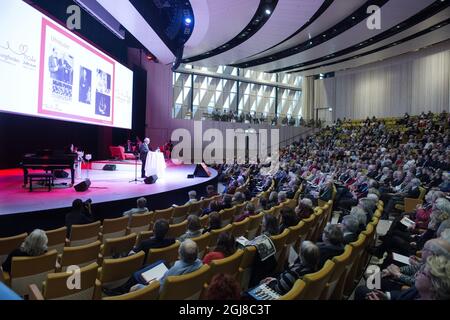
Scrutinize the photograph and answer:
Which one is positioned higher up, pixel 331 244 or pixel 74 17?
pixel 74 17

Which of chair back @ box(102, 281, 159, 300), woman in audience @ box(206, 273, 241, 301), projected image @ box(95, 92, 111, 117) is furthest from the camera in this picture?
projected image @ box(95, 92, 111, 117)

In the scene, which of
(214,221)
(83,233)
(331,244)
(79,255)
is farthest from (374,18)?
(79,255)

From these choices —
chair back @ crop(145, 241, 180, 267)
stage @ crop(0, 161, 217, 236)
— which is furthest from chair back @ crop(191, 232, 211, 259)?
stage @ crop(0, 161, 217, 236)

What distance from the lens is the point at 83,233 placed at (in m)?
4.17

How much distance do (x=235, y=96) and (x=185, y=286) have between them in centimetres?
2421

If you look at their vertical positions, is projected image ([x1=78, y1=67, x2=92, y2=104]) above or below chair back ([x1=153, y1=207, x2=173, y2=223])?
above

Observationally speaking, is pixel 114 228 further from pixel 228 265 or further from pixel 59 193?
pixel 59 193

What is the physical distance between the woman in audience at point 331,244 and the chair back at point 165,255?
1.38 meters

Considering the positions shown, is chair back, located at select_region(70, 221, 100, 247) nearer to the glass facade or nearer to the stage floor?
the stage floor

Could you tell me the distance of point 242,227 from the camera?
13.8 ft

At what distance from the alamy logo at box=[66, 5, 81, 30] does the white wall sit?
19.0 metres

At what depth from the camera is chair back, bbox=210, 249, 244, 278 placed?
2586 millimetres
